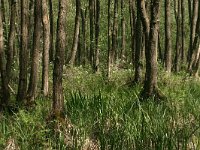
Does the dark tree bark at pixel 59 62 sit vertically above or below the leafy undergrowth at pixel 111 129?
above

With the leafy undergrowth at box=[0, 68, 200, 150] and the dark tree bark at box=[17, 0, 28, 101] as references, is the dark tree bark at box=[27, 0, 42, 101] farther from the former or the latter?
the leafy undergrowth at box=[0, 68, 200, 150]

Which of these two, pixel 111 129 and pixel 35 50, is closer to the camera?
pixel 111 129

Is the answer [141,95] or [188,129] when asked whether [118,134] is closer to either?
[188,129]

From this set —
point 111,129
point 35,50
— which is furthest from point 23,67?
point 111,129

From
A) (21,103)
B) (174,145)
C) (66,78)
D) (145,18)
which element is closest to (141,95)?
(145,18)

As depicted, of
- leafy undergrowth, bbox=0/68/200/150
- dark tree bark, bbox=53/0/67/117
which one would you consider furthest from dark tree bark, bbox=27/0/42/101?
dark tree bark, bbox=53/0/67/117

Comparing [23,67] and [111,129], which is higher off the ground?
[23,67]

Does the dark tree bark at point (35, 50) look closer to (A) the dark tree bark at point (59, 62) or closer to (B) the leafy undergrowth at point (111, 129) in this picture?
(B) the leafy undergrowth at point (111, 129)

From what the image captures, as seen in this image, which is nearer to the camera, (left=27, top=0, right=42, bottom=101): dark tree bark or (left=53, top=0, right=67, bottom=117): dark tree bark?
(left=53, top=0, right=67, bottom=117): dark tree bark

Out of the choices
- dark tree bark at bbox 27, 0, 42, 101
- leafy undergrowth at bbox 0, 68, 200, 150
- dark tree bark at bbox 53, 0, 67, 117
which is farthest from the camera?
dark tree bark at bbox 27, 0, 42, 101

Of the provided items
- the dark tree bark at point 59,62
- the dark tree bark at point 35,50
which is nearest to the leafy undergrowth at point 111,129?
the dark tree bark at point 59,62

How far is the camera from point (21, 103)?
10.6 m

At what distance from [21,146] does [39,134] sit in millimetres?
370

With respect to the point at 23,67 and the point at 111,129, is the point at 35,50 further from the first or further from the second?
the point at 111,129
